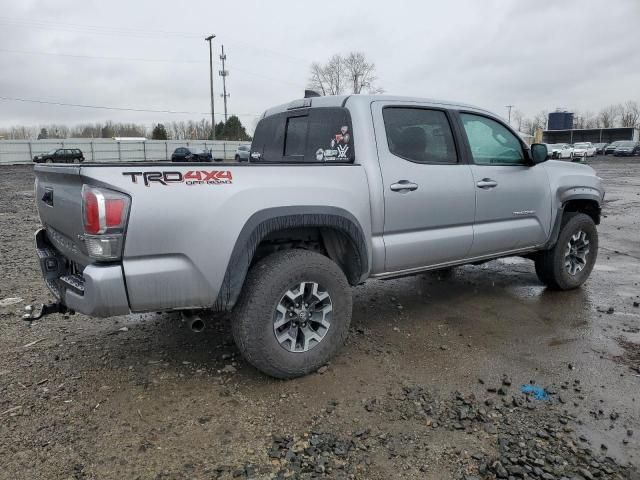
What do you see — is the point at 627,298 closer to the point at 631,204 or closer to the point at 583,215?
the point at 583,215

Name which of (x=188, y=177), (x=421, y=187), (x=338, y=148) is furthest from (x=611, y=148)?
(x=188, y=177)

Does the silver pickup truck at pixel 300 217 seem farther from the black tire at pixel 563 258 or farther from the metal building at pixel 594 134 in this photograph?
the metal building at pixel 594 134

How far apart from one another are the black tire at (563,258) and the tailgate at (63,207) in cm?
458

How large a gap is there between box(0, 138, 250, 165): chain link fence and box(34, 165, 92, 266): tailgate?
1808 inches

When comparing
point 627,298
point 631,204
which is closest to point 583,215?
point 627,298

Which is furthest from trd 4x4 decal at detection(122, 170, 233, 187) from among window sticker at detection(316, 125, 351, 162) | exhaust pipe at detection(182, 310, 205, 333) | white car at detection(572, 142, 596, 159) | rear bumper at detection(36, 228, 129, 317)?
white car at detection(572, 142, 596, 159)

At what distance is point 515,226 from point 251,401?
3.06 m

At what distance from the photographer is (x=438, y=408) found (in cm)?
314

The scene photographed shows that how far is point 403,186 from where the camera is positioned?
3869mm

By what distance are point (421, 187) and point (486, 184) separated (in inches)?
34.0

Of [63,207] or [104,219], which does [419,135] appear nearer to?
[104,219]

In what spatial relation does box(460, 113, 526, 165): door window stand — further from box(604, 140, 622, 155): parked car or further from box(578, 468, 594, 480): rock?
box(604, 140, 622, 155): parked car

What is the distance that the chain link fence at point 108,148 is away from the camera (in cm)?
4853

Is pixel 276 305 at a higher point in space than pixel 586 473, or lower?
higher
